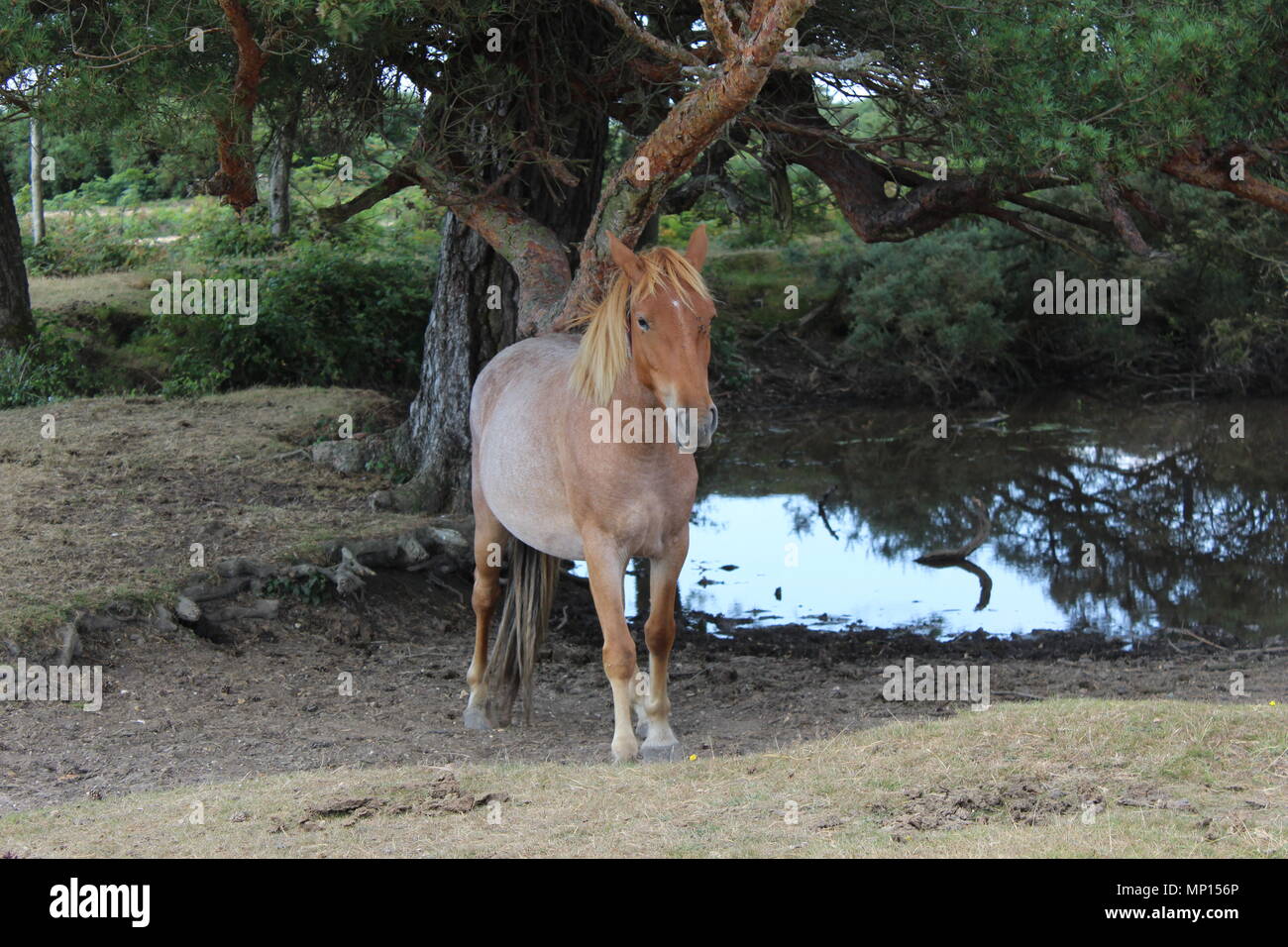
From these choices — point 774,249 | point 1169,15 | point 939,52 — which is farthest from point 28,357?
point 774,249

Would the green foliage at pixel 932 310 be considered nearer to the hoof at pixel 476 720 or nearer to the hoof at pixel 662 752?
the hoof at pixel 476 720

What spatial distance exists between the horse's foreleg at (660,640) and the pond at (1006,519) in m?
3.98

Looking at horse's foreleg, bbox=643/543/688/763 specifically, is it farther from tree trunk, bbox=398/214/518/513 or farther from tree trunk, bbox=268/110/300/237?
tree trunk, bbox=268/110/300/237

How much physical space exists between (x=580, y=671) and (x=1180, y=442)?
13.2m

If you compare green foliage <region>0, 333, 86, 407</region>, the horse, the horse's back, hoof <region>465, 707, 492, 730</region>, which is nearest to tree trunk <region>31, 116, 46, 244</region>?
green foliage <region>0, 333, 86, 407</region>

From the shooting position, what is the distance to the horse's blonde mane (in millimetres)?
5750

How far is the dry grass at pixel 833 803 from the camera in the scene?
430 cm

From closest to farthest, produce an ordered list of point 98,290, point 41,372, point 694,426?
point 694,426
point 41,372
point 98,290

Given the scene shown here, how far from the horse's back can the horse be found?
10 millimetres

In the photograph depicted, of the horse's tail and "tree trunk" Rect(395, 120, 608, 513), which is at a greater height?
"tree trunk" Rect(395, 120, 608, 513)

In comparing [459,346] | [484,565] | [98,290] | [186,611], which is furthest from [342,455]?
[98,290]

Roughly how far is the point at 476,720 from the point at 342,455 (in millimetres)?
5073

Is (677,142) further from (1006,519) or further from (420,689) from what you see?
(1006,519)

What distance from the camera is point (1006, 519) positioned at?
14492 millimetres
